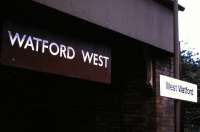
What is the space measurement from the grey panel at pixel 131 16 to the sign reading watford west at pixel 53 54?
15.1 inches

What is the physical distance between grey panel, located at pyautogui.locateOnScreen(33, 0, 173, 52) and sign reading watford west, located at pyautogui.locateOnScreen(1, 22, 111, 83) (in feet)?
1.26

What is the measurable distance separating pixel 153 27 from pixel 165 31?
0.43 m

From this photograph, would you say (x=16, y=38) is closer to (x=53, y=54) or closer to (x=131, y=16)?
(x=53, y=54)

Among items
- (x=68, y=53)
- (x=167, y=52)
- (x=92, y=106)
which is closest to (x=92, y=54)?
(x=68, y=53)

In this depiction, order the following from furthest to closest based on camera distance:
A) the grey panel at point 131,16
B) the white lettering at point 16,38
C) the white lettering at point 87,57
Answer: the white lettering at point 87,57, the grey panel at point 131,16, the white lettering at point 16,38

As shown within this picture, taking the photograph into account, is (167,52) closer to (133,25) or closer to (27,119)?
(133,25)

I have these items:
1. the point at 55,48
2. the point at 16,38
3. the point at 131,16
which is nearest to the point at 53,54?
the point at 55,48

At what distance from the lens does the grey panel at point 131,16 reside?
532cm

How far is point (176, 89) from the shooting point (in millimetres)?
6414

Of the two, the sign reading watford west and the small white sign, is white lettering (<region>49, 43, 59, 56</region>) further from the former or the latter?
the small white sign

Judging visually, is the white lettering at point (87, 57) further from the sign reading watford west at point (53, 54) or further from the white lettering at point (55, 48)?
the white lettering at point (55, 48)

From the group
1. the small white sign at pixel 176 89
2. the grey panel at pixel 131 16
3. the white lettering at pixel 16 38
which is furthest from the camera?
the small white sign at pixel 176 89

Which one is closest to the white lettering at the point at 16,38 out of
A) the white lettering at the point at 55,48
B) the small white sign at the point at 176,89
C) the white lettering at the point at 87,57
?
the white lettering at the point at 55,48

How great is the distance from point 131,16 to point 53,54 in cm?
138
